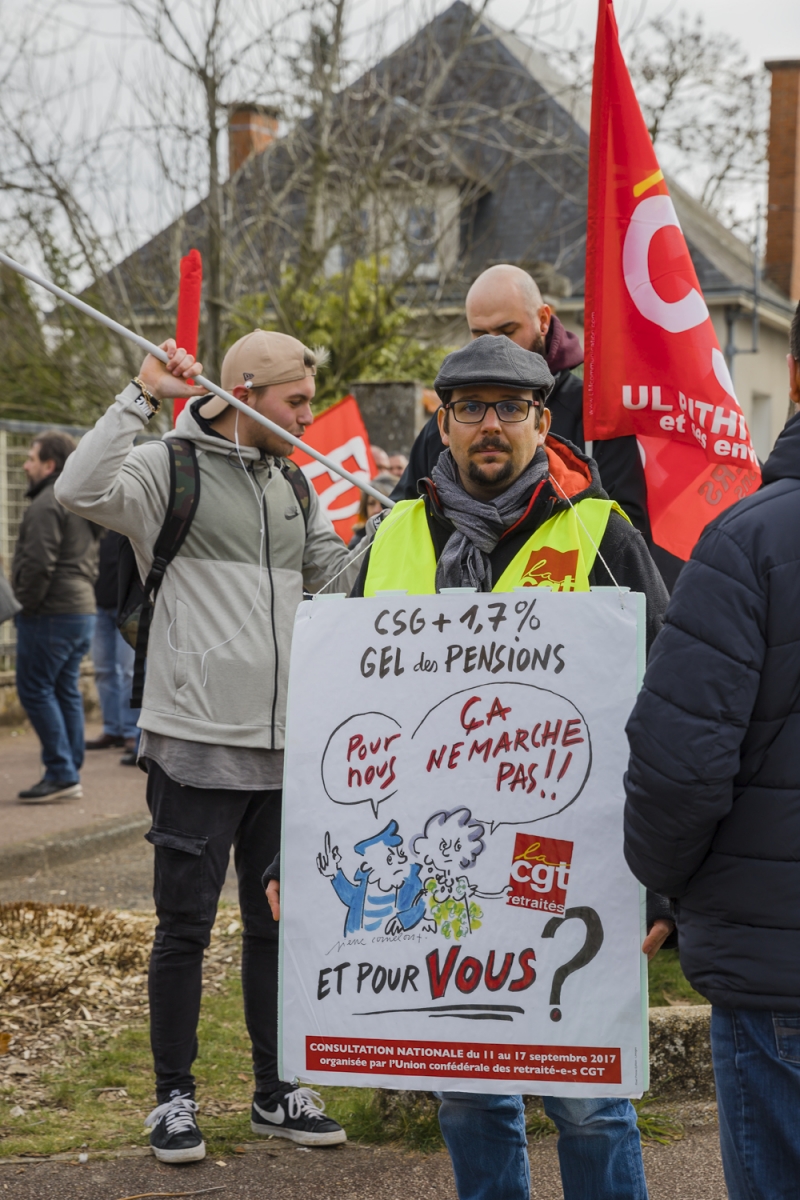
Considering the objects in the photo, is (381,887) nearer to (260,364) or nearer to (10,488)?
(260,364)

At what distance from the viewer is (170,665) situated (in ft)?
12.3

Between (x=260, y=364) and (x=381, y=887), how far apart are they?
5.84 ft

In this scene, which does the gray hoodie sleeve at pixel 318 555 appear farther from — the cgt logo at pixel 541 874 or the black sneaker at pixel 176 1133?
the cgt logo at pixel 541 874

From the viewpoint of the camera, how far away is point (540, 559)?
2.78m

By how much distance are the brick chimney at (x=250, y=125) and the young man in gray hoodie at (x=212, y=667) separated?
1012cm

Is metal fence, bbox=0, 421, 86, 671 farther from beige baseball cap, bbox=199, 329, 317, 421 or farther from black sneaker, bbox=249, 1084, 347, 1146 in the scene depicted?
black sneaker, bbox=249, 1084, 347, 1146

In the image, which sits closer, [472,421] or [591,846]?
[591,846]

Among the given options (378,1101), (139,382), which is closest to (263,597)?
(139,382)

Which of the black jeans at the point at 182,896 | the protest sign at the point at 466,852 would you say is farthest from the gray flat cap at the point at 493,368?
the black jeans at the point at 182,896

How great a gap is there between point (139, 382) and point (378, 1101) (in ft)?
7.01

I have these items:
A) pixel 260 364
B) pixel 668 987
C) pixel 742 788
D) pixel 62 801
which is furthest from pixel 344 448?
pixel 742 788

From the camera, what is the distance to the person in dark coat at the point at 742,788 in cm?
206

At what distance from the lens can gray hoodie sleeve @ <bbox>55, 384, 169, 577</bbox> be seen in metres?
3.52

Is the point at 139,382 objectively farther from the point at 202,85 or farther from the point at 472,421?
the point at 202,85
